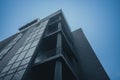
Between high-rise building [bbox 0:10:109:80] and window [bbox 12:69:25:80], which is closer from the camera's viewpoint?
window [bbox 12:69:25:80]

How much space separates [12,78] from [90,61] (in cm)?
856

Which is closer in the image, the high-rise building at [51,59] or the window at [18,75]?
the window at [18,75]

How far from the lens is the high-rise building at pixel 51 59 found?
8.15 meters

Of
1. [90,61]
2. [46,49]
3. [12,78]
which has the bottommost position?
[90,61]

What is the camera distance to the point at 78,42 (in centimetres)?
1747

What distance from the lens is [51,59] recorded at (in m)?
8.27

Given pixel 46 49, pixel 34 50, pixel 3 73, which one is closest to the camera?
pixel 3 73

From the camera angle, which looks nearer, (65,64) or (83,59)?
(65,64)

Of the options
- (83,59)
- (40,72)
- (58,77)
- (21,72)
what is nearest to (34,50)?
(40,72)

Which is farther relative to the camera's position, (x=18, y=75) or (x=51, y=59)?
(x=51, y=59)

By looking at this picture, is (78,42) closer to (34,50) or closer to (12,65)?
(34,50)

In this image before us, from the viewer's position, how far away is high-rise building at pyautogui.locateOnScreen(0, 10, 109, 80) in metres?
8.15

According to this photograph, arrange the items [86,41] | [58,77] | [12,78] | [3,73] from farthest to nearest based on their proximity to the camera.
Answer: [86,41], [3,73], [12,78], [58,77]

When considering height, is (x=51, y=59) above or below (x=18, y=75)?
below
